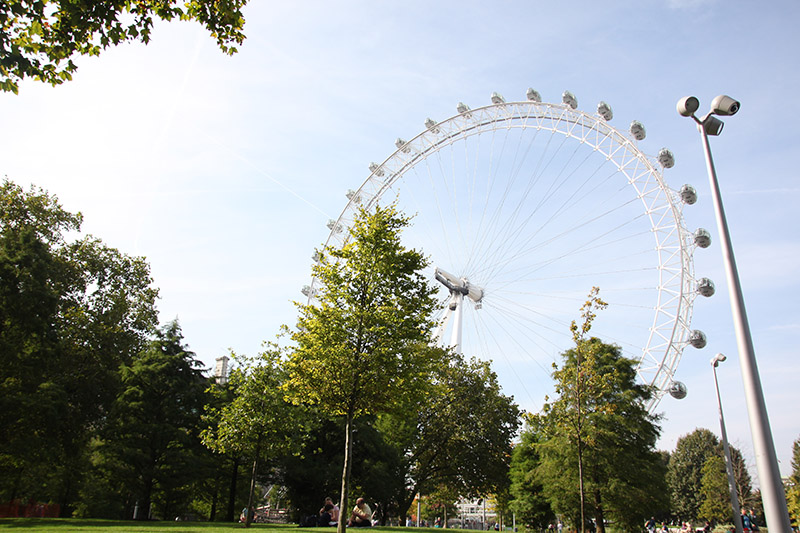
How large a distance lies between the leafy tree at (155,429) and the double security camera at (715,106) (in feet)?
100

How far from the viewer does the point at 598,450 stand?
2505 centimetres

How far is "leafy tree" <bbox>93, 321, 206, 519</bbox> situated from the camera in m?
30.1

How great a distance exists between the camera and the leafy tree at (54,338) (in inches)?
992

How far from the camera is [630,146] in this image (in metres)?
32.5

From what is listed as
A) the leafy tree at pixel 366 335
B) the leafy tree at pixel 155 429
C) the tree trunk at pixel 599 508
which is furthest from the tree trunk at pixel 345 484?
the leafy tree at pixel 155 429

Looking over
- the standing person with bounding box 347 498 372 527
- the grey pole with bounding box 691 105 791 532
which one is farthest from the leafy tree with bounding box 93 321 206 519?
the grey pole with bounding box 691 105 791 532

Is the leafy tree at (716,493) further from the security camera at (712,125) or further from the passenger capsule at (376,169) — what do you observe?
the security camera at (712,125)

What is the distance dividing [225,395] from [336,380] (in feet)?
64.6

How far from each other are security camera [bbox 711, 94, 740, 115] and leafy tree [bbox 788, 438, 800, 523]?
46618mm

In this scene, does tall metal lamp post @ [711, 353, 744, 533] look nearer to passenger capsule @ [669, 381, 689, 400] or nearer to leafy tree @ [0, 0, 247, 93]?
passenger capsule @ [669, 381, 689, 400]

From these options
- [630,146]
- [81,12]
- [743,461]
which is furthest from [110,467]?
[743,461]

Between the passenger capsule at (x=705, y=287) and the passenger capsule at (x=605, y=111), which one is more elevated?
the passenger capsule at (x=605, y=111)

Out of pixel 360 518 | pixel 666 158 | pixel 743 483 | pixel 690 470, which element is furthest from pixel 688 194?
pixel 690 470

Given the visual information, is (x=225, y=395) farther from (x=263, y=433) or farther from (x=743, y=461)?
(x=743, y=461)
